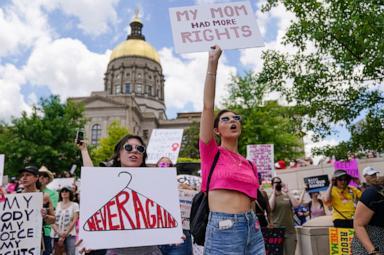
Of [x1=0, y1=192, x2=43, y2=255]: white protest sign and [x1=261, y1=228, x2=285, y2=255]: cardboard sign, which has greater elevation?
[x1=0, y1=192, x2=43, y2=255]: white protest sign

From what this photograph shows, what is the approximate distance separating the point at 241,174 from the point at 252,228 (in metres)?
0.36

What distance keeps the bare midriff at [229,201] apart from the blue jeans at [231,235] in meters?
0.03

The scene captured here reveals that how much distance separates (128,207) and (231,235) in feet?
2.69

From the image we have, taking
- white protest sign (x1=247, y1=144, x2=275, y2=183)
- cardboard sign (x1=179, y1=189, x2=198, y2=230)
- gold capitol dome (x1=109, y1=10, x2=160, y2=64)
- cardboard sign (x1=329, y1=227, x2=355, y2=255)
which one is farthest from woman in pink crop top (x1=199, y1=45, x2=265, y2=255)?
gold capitol dome (x1=109, y1=10, x2=160, y2=64)

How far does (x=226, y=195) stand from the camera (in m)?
2.55

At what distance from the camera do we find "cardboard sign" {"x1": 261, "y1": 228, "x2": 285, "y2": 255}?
588 centimetres

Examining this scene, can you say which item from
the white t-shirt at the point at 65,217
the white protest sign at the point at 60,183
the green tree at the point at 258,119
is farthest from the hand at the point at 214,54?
the green tree at the point at 258,119

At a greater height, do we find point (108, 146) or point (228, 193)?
point (108, 146)

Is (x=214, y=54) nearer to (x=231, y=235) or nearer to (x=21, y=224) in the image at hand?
(x=231, y=235)

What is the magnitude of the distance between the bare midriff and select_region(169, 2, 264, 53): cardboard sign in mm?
1207

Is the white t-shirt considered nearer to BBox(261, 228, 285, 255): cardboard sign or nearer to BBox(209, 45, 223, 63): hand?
BBox(261, 228, 285, 255): cardboard sign

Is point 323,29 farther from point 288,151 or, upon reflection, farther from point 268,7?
point 288,151

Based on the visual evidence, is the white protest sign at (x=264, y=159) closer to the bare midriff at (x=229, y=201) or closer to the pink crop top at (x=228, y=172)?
the pink crop top at (x=228, y=172)

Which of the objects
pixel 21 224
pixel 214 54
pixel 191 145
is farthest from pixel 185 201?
pixel 191 145
